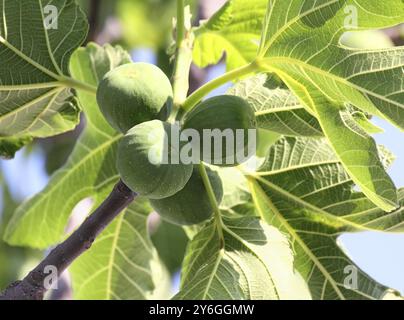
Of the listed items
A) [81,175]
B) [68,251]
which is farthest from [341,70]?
[81,175]

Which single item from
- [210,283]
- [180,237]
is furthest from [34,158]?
[210,283]

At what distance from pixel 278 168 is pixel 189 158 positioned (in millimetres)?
463

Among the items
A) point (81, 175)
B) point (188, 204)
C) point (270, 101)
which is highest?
point (81, 175)

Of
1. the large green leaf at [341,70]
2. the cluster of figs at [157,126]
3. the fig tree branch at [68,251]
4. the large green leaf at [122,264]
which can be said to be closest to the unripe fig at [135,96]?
the cluster of figs at [157,126]

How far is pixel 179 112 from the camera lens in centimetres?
151

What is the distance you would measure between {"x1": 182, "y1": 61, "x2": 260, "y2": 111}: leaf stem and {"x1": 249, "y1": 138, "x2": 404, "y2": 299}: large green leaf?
324mm

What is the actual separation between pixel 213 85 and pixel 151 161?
0.27 m

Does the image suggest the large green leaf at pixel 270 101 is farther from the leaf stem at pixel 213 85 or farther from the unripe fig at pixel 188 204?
the unripe fig at pixel 188 204

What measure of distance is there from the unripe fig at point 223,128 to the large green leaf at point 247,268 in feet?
0.66

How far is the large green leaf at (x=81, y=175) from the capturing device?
1.99m

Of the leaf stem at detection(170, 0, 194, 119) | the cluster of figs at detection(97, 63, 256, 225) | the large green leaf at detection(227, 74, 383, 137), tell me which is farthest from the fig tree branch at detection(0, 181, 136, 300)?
the large green leaf at detection(227, 74, 383, 137)

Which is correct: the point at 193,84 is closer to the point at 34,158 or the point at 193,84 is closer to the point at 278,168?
the point at 278,168

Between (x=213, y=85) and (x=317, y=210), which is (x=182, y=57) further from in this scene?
(x=317, y=210)

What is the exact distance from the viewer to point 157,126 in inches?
54.3
